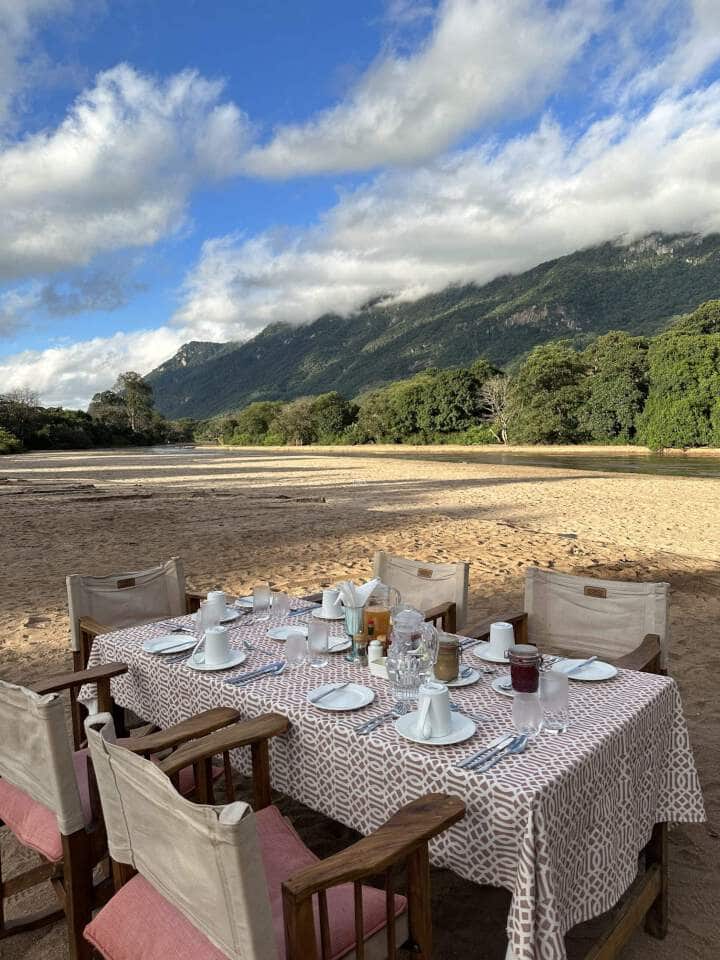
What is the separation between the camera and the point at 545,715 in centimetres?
182

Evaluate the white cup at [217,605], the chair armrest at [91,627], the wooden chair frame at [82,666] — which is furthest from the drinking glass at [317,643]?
the chair armrest at [91,627]

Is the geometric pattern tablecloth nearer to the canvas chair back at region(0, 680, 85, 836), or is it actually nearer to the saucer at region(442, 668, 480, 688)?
the saucer at region(442, 668, 480, 688)

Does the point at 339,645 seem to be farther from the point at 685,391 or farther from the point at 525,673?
the point at 685,391

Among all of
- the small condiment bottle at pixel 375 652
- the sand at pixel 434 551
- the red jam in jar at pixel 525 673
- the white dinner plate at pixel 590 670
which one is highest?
the red jam in jar at pixel 525 673

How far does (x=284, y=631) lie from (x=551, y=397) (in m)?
50.4

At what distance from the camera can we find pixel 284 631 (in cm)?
275

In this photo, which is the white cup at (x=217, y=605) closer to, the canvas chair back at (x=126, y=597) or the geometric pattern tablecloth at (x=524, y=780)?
the geometric pattern tablecloth at (x=524, y=780)

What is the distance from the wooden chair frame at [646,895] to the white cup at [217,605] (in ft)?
5.44

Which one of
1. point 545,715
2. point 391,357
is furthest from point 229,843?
point 391,357

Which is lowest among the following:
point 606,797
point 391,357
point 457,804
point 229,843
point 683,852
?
point 683,852

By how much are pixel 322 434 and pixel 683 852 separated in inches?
2816

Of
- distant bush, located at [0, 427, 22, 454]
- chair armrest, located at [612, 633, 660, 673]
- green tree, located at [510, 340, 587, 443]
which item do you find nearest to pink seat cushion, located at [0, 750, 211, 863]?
chair armrest, located at [612, 633, 660, 673]

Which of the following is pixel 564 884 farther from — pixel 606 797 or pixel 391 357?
pixel 391 357

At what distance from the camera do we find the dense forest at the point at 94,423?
217ft
